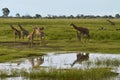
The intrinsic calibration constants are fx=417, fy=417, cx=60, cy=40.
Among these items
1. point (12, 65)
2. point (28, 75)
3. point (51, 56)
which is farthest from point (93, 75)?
point (51, 56)

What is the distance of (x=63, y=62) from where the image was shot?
1119 inches

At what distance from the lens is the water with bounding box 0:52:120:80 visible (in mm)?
25356

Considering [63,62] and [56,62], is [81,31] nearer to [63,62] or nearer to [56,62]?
[63,62]

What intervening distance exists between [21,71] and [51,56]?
9.69 meters

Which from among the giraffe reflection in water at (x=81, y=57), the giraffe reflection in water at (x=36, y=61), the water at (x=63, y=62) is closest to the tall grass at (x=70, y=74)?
the water at (x=63, y=62)

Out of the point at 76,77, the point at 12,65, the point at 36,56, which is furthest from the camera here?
the point at 36,56

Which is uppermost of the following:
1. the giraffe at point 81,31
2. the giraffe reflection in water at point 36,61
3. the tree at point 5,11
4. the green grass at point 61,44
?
the giraffe at point 81,31

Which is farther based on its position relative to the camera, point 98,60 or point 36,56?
point 36,56

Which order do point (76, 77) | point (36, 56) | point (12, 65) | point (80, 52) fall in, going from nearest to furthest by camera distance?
point (76, 77) < point (12, 65) < point (36, 56) < point (80, 52)

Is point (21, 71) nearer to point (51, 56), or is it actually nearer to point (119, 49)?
point (51, 56)

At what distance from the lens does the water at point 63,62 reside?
25.4m

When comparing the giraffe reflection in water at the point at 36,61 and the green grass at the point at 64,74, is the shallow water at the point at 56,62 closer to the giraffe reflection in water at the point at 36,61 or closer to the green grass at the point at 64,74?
the giraffe reflection in water at the point at 36,61

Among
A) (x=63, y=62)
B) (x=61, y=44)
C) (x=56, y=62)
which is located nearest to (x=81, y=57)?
(x=63, y=62)

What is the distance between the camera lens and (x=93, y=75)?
21469 millimetres
